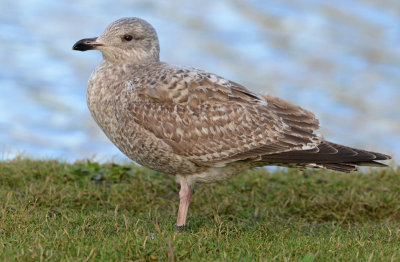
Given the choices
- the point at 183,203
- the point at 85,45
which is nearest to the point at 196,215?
the point at 183,203

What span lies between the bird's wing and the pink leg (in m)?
0.51

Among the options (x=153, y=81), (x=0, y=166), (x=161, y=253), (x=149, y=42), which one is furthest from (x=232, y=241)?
(x=0, y=166)

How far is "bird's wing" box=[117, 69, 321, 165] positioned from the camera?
6.92m

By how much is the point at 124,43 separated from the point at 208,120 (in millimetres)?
1568

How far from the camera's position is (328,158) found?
6930mm

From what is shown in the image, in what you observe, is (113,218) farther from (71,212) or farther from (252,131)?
(252,131)

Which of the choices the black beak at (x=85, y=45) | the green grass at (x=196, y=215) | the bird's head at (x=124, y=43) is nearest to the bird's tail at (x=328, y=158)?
the green grass at (x=196, y=215)

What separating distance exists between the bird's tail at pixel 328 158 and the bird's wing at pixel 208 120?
80mm

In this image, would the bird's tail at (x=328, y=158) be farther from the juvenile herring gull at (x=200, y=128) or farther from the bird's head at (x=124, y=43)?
the bird's head at (x=124, y=43)

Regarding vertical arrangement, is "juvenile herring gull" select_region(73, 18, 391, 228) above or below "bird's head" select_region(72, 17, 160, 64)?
below

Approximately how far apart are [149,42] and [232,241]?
2.94 metres

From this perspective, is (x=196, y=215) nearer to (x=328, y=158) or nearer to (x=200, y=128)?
(x=200, y=128)

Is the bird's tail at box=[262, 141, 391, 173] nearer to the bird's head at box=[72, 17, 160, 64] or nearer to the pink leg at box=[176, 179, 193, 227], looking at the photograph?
the pink leg at box=[176, 179, 193, 227]

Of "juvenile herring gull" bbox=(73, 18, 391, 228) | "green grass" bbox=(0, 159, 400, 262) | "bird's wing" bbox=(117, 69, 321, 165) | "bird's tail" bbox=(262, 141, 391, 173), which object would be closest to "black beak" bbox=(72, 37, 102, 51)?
"juvenile herring gull" bbox=(73, 18, 391, 228)
